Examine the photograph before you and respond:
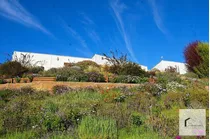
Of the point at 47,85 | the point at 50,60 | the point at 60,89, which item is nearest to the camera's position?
the point at 60,89

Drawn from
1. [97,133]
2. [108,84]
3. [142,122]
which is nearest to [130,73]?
[108,84]

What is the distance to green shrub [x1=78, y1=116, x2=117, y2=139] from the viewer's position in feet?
12.9

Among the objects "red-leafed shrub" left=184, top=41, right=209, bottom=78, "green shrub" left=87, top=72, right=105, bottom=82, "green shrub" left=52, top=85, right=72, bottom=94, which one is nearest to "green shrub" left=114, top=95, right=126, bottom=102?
"green shrub" left=52, top=85, right=72, bottom=94

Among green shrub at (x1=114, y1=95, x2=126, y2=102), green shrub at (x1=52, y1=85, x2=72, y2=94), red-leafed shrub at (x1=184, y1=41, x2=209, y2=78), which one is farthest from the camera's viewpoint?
red-leafed shrub at (x1=184, y1=41, x2=209, y2=78)

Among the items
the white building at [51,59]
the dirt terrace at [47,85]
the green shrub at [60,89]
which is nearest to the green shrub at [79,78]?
the dirt terrace at [47,85]

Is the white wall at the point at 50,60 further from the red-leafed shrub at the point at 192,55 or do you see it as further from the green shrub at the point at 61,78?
the green shrub at the point at 61,78

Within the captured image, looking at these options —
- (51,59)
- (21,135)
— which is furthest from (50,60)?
(21,135)

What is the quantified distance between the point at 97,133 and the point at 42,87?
782cm

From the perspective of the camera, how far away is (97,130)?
4.03m

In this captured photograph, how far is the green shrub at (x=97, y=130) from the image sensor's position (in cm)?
395

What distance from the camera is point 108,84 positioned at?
1202 cm

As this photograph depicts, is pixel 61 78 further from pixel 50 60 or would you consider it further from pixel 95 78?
pixel 50 60

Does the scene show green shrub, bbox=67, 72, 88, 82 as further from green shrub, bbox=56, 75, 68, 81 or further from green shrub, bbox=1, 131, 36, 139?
green shrub, bbox=1, 131, 36, 139

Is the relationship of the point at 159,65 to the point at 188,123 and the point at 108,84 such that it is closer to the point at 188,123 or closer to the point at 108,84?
the point at 108,84
